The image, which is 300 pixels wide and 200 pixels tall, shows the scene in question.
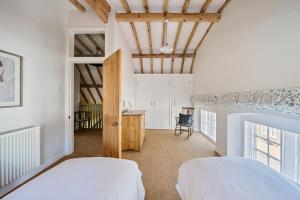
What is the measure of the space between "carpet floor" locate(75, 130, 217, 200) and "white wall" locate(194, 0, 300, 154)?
85cm

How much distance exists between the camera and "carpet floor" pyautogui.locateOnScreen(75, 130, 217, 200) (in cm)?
256

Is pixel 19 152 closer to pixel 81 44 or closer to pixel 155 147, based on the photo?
pixel 155 147

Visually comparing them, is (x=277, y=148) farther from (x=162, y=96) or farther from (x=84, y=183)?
(x=162, y=96)

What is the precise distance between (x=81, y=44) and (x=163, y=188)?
5205mm

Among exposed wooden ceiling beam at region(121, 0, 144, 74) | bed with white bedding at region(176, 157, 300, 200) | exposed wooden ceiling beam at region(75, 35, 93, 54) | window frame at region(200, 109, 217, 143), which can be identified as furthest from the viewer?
exposed wooden ceiling beam at region(75, 35, 93, 54)

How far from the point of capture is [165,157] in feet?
12.6

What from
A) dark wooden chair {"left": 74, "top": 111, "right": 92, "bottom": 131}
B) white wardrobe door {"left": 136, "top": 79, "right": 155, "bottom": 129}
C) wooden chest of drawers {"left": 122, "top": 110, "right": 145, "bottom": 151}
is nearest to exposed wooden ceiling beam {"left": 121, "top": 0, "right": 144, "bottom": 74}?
white wardrobe door {"left": 136, "top": 79, "right": 155, "bottom": 129}

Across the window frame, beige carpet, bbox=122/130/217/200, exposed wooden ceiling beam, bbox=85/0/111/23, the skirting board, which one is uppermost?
exposed wooden ceiling beam, bbox=85/0/111/23

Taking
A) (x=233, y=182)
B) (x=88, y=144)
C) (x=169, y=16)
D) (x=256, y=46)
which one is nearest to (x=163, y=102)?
(x=88, y=144)

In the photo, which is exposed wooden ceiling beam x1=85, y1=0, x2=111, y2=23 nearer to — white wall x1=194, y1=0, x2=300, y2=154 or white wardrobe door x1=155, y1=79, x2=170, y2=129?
white wall x1=194, y1=0, x2=300, y2=154

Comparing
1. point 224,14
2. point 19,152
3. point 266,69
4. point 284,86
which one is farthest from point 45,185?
point 224,14

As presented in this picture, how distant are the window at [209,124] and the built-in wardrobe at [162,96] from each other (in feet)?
3.32

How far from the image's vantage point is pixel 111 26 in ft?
12.4

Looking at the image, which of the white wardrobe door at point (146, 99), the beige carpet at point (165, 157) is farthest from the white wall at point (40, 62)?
the white wardrobe door at point (146, 99)
